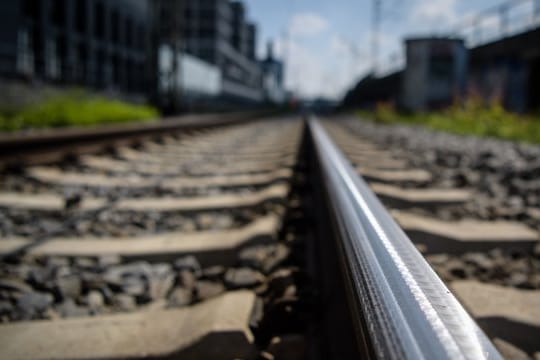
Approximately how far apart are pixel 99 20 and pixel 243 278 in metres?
26.6

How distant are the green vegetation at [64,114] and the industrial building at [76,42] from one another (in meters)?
4.71

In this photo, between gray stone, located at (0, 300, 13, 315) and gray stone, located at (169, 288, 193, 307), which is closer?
gray stone, located at (0, 300, 13, 315)

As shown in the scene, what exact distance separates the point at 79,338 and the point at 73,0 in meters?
24.1

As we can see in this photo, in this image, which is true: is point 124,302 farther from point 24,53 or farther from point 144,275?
point 24,53

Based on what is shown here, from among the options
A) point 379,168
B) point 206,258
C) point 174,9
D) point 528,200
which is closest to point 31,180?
point 206,258

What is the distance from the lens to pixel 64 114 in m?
8.30

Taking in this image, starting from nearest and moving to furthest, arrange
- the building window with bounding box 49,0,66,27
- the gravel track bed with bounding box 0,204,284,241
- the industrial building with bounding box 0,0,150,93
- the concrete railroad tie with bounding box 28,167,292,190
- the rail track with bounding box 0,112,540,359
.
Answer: the rail track with bounding box 0,112,540,359, the gravel track bed with bounding box 0,204,284,241, the concrete railroad tie with bounding box 28,167,292,190, the industrial building with bounding box 0,0,150,93, the building window with bounding box 49,0,66,27

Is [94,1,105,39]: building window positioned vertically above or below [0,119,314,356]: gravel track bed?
above

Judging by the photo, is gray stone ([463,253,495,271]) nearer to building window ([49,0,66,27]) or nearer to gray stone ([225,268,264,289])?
gray stone ([225,268,264,289])

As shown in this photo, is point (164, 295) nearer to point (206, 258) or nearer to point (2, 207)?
point (206, 258)

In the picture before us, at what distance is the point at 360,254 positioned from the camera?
3.34 ft

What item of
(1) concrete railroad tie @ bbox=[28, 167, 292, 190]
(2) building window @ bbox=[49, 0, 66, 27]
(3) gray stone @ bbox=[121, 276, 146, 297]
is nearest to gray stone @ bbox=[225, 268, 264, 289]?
(3) gray stone @ bbox=[121, 276, 146, 297]

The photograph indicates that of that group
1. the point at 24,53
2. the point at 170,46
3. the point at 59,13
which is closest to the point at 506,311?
the point at 170,46

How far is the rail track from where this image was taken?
2.72 feet
